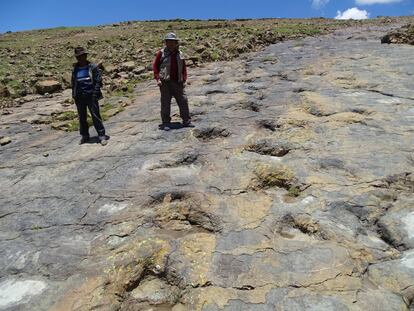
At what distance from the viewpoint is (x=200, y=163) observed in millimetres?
7488

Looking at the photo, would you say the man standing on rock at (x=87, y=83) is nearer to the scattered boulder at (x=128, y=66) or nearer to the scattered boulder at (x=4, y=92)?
the scattered boulder at (x=4, y=92)

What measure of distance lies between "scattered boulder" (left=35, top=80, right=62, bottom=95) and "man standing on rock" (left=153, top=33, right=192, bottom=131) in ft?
22.3

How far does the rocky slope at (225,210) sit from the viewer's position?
4660 millimetres

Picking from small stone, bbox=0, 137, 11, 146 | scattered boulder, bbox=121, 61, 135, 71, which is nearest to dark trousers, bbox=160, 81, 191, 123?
small stone, bbox=0, 137, 11, 146

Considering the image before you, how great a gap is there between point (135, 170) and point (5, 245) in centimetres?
230

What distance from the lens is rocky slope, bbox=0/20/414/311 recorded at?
A: 4660 mm

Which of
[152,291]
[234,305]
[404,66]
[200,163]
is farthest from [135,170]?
[404,66]

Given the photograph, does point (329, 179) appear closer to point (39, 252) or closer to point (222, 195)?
point (222, 195)

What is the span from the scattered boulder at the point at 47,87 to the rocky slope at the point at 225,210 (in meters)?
4.37

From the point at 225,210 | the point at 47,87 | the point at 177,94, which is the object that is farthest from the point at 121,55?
the point at 225,210

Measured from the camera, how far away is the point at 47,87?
1481 centimetres

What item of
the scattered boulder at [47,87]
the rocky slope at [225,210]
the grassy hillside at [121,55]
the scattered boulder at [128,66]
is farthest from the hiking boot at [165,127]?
the scattered boulder at [128,66]

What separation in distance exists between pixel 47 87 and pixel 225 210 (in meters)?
10.6

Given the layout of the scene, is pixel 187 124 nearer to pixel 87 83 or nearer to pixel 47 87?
pixel 87 83
